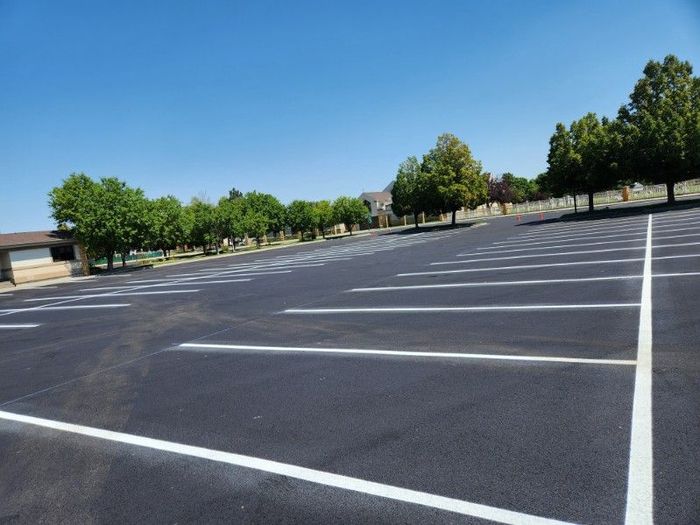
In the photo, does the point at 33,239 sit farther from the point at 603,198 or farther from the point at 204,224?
the point at 603,198

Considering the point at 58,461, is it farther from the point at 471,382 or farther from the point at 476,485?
the point at 471,382

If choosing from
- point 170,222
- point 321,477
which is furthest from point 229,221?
point 321,477

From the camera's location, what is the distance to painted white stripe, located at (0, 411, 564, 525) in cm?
289

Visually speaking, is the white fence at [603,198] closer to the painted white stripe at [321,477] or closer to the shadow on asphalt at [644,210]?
the shadow on asphalt at [644,210]

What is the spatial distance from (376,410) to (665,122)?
3405 cm

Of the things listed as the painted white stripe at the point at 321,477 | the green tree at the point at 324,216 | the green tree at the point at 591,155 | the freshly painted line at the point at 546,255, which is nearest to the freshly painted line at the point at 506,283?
the freshly painted line at the point at 546,255

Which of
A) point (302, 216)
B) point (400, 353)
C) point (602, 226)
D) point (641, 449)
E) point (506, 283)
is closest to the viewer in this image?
point (641, 449)

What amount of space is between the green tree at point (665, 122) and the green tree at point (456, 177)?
16.1 metres

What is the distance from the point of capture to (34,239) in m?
37.2

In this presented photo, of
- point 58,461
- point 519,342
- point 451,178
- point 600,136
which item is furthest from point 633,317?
point 451,178

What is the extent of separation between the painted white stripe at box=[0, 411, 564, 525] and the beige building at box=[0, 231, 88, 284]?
37.0m

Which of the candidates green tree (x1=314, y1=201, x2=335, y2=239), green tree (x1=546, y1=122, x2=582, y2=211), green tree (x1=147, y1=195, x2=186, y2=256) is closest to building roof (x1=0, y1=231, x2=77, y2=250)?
green tree (x1=147, y1=195, x2=186, y2=256)

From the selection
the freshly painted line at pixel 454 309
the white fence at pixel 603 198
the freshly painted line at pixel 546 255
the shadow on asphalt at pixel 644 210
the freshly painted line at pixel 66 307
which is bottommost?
the freshly painted line at pixel 546 255

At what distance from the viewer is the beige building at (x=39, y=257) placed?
35000mm
